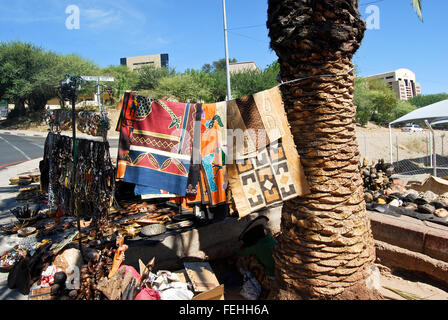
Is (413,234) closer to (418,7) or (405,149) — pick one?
(418,7)

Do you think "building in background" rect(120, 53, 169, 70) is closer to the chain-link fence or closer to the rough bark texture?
the chain-link fence

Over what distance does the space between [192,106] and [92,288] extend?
7.76 feet

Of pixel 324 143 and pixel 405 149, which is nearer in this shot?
pixel 324 143

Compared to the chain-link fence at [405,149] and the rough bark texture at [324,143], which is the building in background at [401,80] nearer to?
the chain-link fence at [405,149]

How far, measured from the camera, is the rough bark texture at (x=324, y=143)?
263 centimetres

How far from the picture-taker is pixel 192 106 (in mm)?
3100

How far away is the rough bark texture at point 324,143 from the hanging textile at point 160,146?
3.81 ft

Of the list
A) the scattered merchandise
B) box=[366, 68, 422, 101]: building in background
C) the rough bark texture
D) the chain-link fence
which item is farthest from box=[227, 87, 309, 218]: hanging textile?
box=[366, 68, 422, 101]: building in background

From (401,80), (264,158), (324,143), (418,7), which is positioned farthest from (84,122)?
(401,80)

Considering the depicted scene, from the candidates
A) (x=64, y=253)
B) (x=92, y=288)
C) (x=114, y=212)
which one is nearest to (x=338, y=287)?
(x=92, y=288)

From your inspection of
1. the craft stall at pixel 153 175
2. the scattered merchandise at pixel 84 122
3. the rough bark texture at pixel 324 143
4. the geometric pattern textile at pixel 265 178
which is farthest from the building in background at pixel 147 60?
the geometric pattern textile at pixel 265 178

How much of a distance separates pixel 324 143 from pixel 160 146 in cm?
170

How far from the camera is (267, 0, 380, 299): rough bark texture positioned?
2.63 metres

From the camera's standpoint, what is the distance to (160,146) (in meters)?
3.03
